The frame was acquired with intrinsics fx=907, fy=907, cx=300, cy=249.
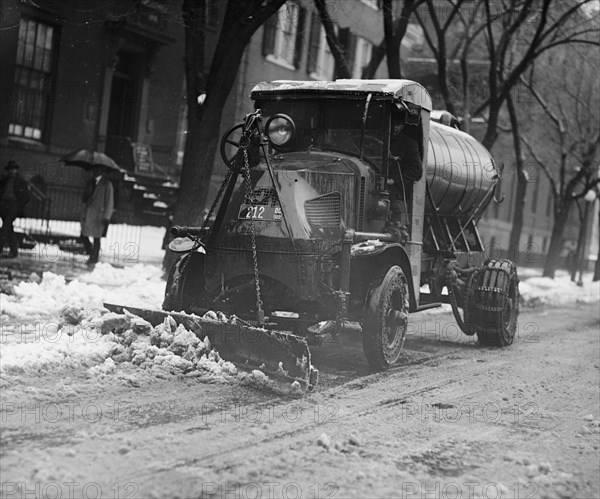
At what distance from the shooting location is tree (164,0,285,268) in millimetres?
14617

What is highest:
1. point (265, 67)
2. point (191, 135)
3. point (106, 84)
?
point (265, 67)

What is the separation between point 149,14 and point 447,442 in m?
20.2

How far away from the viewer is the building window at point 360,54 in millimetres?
33969

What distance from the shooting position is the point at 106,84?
953 inches

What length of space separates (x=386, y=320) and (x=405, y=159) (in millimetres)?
1934

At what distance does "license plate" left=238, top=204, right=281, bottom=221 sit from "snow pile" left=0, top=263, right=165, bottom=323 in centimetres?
185

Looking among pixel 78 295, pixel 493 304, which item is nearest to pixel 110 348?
pixel 78 295

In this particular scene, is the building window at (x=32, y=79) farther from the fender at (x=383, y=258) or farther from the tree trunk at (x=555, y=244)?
the tree trunk at (x=555, y=244)

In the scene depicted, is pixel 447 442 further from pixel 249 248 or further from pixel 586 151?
pixel 586 151

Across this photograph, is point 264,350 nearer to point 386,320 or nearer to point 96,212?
point 386,320

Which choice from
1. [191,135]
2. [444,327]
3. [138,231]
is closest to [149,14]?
[138,231]

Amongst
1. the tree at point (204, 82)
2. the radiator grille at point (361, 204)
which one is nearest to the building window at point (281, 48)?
the tree at point (204, 82)

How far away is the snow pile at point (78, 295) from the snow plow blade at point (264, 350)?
1.68 m

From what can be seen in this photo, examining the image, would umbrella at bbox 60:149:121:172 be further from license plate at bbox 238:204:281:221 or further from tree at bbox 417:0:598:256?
license plate at bbox 238:204:281:221
